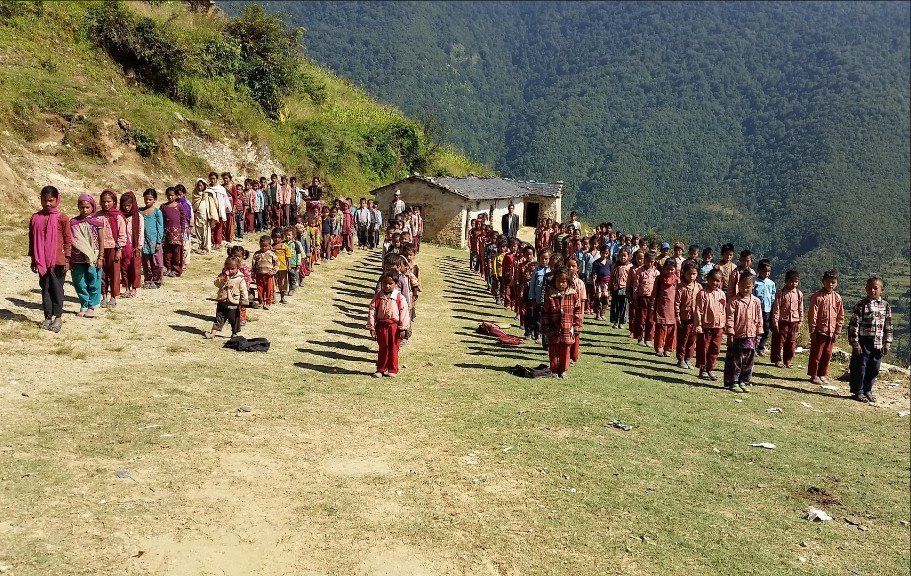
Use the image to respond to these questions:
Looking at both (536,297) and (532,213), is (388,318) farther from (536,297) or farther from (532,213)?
(532,213)

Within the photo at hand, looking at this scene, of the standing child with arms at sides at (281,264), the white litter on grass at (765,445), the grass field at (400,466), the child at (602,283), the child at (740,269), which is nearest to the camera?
the grass field at (400,466)

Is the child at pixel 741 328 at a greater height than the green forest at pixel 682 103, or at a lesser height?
lesser

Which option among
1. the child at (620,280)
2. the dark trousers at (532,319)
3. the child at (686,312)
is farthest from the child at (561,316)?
the child at (620,280)

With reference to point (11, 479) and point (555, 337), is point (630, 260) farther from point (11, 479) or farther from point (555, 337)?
point (11, 479)

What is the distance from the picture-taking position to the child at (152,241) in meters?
12.7

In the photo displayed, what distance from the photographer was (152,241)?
13.1 metres

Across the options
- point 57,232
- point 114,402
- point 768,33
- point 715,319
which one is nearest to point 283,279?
point 57,232

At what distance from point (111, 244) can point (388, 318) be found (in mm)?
4472

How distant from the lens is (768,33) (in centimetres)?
14575

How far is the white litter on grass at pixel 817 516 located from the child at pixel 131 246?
992 centimetres

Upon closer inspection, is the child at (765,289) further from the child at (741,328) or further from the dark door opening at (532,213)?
the dark door opening at (532,213)

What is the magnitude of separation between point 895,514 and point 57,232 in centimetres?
1027

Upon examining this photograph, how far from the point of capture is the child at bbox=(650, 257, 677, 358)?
13672 mm

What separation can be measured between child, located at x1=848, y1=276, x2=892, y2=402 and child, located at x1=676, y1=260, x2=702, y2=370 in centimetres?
237
